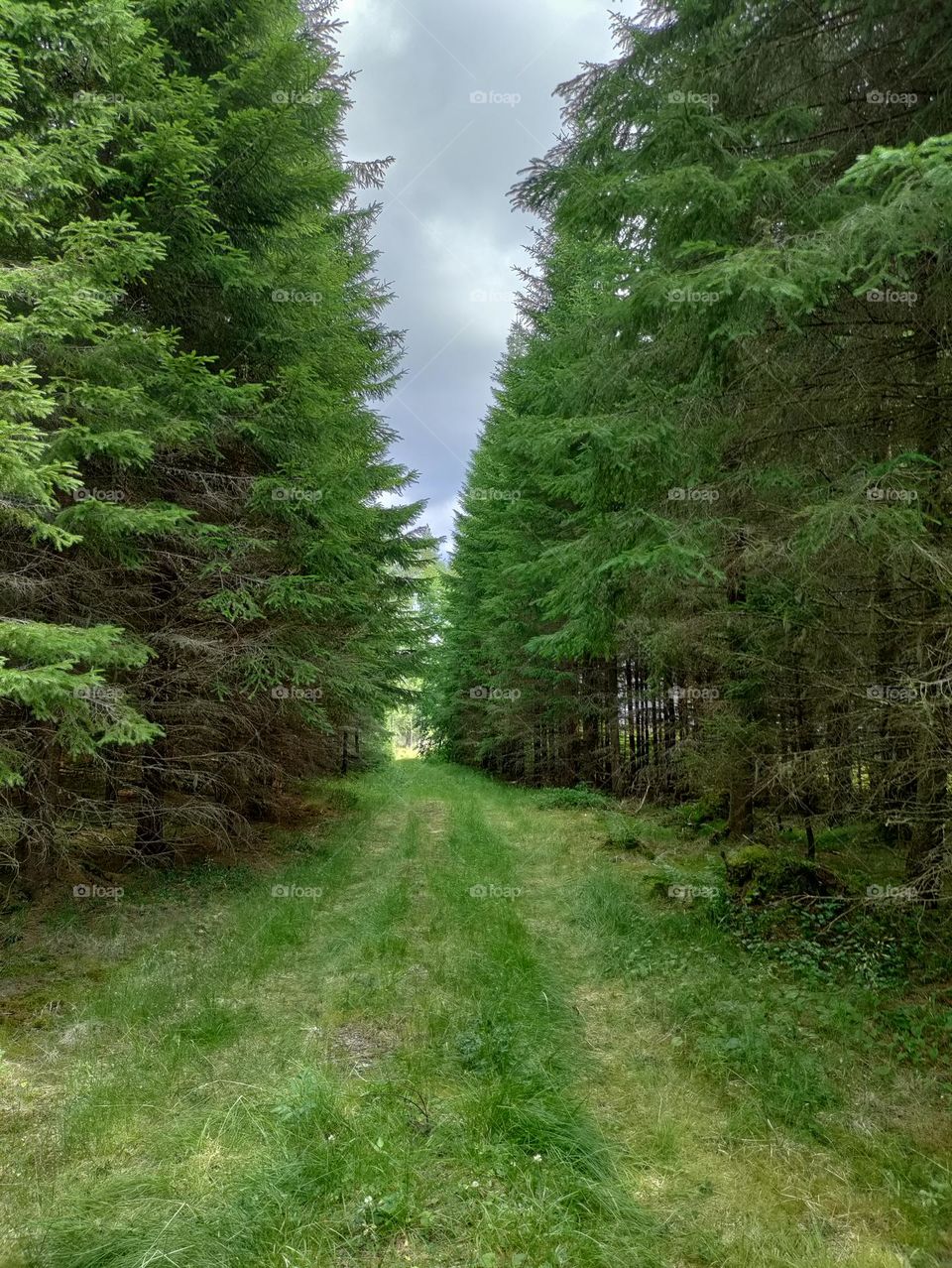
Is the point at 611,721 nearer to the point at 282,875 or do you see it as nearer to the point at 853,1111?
the point at 282,875

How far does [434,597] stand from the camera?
3406cm
